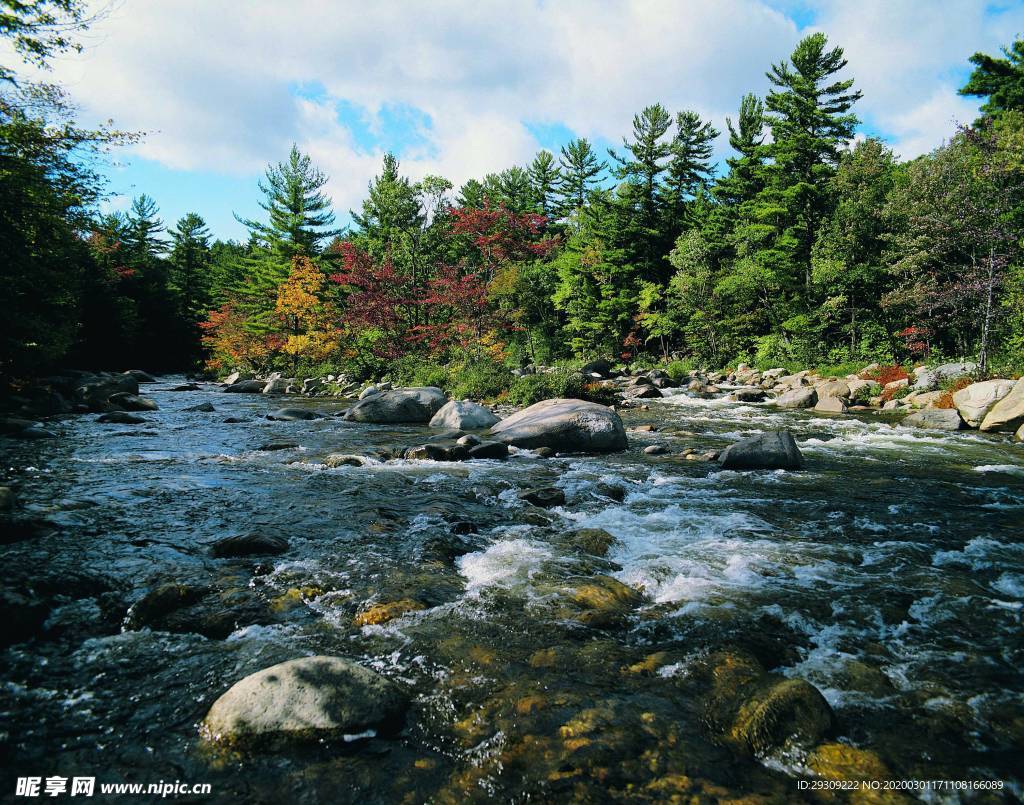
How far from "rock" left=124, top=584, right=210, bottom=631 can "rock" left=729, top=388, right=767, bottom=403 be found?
1760 centimetres

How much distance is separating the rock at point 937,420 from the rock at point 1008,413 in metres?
0.46

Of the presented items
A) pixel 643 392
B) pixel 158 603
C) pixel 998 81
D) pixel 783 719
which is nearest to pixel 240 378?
pixel 643 392

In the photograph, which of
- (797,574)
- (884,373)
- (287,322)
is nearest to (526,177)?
(287,322)

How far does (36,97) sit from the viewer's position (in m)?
9.75

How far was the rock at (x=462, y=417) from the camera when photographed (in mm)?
12039

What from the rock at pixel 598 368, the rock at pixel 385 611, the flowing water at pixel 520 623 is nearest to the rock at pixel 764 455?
the flowing water at pixel 520 623

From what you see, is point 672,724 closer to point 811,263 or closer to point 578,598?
point 578,598

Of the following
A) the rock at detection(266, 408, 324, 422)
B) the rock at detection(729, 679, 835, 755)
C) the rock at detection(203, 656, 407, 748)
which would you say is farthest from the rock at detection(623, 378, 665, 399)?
the rock at detection(203, 656, 407, 748)

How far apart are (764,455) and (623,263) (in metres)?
25.5

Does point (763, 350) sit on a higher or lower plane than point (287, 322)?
lower

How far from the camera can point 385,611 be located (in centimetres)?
340

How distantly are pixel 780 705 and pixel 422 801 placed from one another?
1.68 metres

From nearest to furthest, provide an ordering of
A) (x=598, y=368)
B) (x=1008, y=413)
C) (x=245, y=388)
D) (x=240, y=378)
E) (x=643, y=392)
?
(x=1008, y=413), (x=643, y=392), (x=245, y=388), (x=598, y=368), (x=240, y=378)

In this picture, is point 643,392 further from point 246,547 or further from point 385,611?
point 385,611
